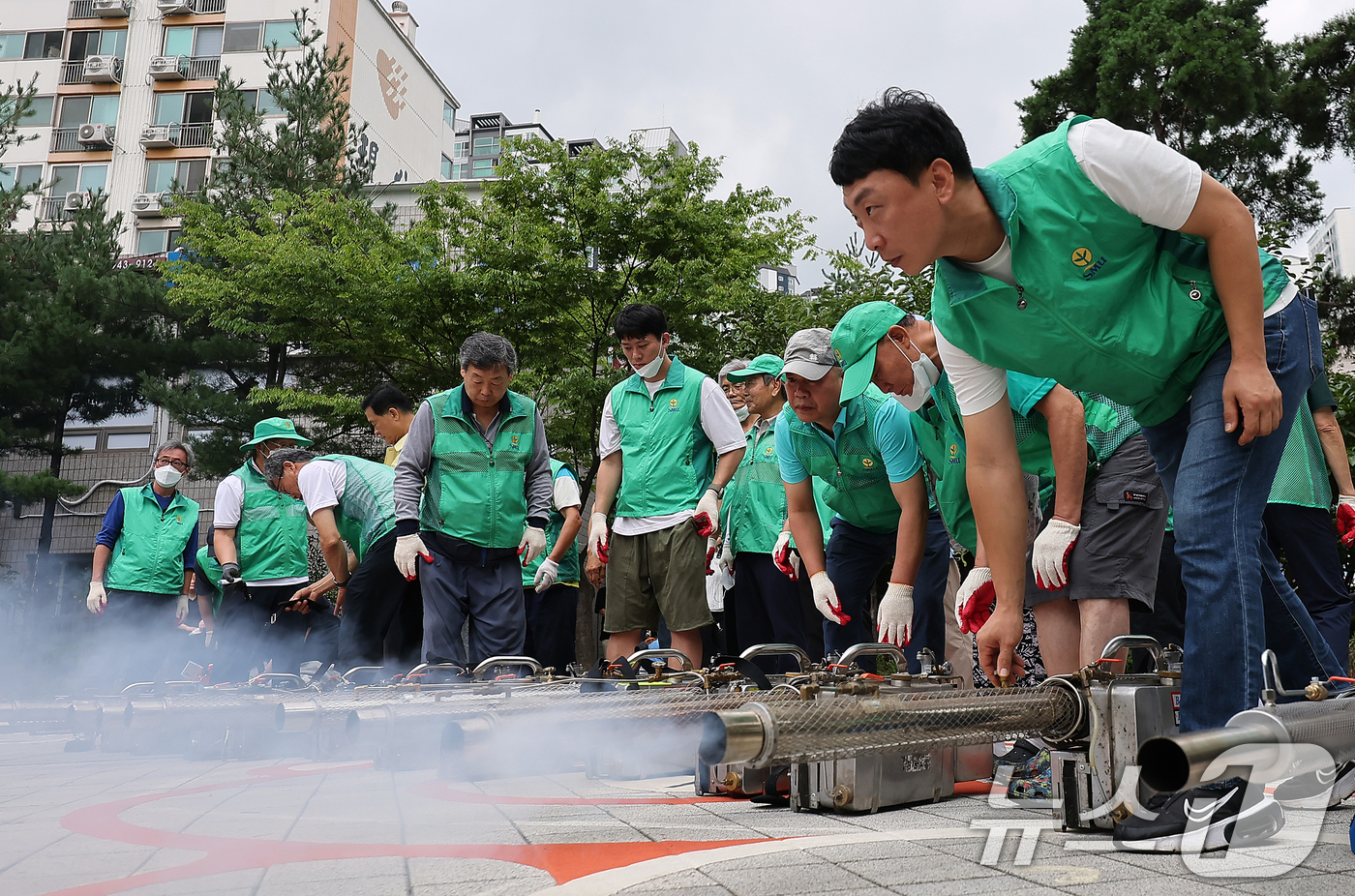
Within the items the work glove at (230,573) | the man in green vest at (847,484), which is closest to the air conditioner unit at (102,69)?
the work glove at (230,573)

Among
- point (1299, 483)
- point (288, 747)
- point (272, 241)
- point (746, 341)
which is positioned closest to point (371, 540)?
point (288, 747)

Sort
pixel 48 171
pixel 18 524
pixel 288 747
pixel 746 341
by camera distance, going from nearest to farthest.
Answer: pixel 288 747
pixel 746 341
pixel 18 524
pixel 48 171

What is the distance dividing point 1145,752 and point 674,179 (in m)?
16.3

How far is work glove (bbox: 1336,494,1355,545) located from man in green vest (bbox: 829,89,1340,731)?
332 centimetres

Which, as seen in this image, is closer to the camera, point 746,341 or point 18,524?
point 746,341

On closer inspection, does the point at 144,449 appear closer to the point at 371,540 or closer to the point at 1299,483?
the point at 371,540

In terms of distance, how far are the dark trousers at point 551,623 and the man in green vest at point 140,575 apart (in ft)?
11.5

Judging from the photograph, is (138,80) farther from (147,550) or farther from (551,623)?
(551,623)

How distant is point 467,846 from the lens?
232 cm

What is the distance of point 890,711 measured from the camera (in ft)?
6.35

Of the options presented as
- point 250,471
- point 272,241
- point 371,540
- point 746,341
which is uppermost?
point 272,241

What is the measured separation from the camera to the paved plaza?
1.85 m

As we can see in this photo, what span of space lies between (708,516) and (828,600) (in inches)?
45.6

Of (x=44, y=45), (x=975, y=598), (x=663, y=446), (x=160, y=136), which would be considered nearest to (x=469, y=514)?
(x=663, y=446)
